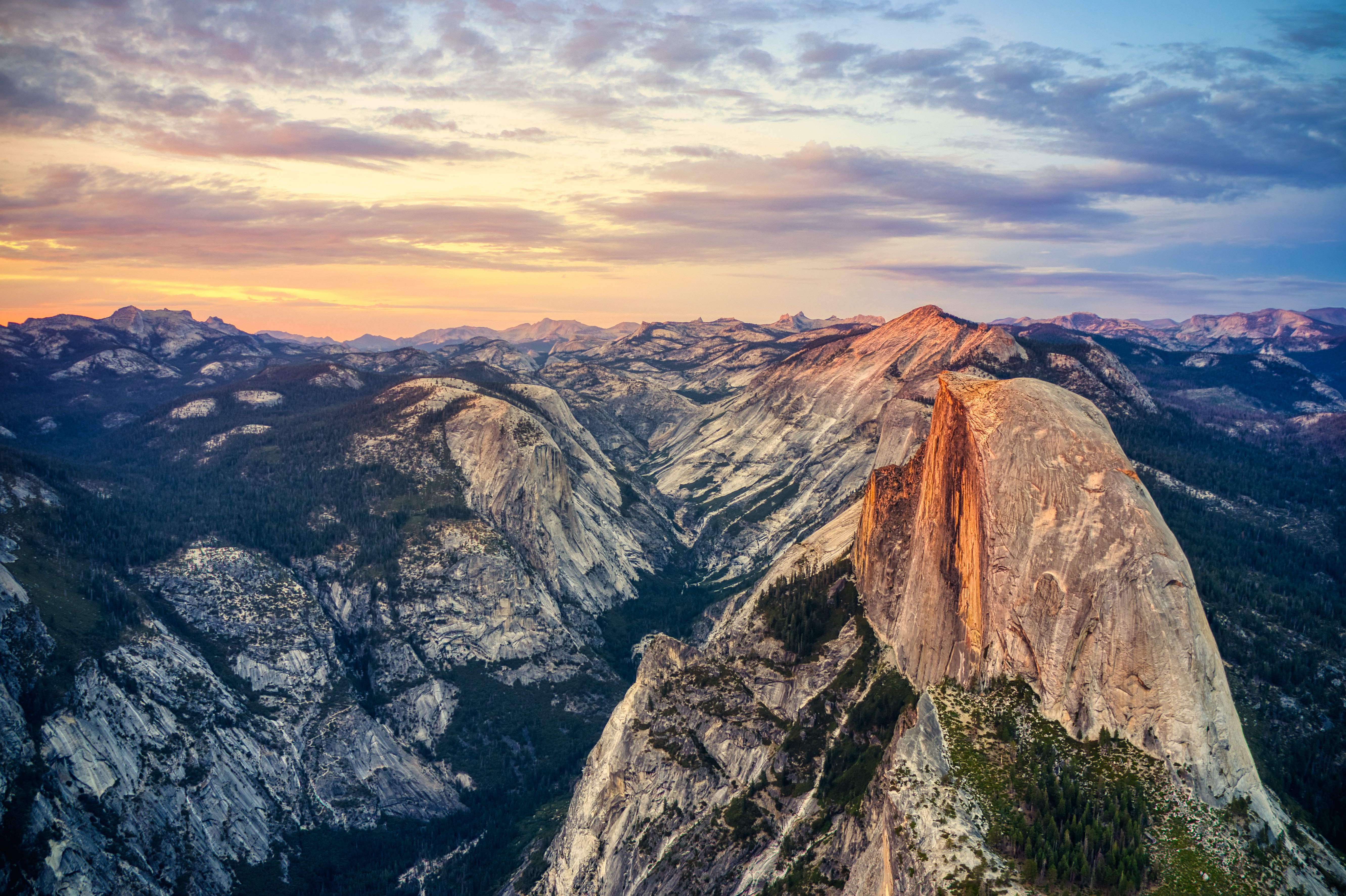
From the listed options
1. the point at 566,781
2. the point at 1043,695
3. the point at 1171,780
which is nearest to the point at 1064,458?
the point at 1043,695

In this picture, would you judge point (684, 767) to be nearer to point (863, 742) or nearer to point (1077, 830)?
point (863, 742)

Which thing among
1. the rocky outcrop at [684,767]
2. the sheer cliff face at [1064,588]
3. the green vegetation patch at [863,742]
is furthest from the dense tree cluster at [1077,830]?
the rocky outcrop at [684,767]

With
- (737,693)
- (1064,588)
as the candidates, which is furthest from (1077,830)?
(737,693)

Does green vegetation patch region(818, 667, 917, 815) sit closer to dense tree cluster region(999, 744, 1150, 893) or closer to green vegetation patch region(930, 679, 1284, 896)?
green vegetation patch region(930, 679, 1284, 896)

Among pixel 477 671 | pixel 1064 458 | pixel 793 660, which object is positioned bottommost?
pixel 477 671

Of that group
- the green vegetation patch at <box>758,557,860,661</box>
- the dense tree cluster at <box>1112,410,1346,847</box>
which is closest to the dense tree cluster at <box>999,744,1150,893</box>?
the dense tree cluster at <box>1112,410,1346,847</box>

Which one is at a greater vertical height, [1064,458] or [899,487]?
[1064,458]

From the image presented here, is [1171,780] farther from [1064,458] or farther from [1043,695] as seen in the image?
[1064,458]

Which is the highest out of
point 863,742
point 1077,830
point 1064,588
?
point 1064,588

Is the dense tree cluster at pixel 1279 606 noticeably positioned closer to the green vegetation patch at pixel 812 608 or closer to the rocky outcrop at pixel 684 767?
the green vegetation patch at pixel 812 608
